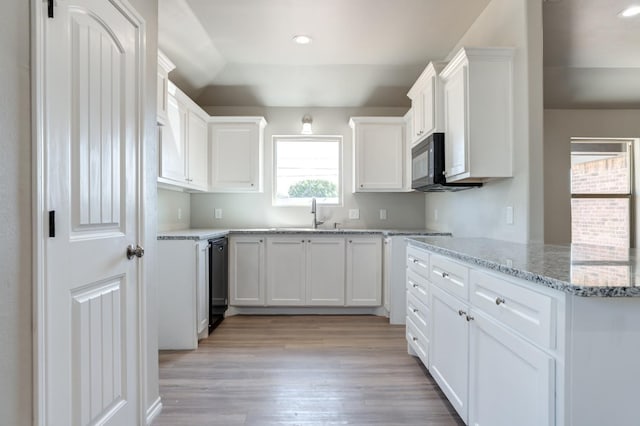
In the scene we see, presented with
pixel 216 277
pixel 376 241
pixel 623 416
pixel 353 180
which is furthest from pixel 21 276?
pixel 353 180

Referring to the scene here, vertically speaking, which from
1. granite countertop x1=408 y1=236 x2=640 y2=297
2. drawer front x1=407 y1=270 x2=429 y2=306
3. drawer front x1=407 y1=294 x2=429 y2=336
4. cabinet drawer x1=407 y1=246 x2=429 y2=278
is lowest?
drawer front x1=407 y1=294 x2=429 y2=336

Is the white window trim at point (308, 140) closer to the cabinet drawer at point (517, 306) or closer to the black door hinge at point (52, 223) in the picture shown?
the cabinet drawer at point (517, 306)

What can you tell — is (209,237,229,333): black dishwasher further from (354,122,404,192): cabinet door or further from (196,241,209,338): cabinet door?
(354,122,404,192): cabinet door

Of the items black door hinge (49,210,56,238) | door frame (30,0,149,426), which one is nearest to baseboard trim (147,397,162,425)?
door frame (30,0,149,426)

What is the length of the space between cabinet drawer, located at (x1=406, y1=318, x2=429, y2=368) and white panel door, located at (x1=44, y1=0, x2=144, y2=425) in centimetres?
165

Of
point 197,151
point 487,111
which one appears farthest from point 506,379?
point 197,151

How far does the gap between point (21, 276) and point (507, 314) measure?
1.63m

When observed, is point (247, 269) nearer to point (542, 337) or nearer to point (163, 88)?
point (163, 88)

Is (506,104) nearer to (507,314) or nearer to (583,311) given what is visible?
(507,314)

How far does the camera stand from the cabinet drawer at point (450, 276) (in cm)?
165

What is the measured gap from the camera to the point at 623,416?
3.12ft

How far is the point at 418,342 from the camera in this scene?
238cm

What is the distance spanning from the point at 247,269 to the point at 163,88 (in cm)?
193

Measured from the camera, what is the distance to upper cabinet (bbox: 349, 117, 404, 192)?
13.1 ft
